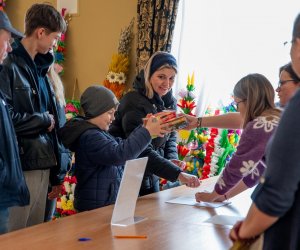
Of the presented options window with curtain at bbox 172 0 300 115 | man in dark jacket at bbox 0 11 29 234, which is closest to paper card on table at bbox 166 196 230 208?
man in dark jacket at bbox 0 11 29 234

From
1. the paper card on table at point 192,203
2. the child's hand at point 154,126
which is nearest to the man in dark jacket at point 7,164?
the child's hand at point 154,126

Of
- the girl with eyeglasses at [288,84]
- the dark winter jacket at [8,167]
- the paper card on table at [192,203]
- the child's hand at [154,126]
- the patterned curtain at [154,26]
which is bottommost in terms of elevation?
the paper card on table at [192,203]

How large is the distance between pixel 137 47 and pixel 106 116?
6.35 ft

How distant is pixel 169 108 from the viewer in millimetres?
2791

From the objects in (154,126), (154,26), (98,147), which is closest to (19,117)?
(98,147)

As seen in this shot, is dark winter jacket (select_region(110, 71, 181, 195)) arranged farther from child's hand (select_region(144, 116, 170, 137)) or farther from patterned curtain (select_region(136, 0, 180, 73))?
patterned curtain (select_region(136, 0, 180, 73))

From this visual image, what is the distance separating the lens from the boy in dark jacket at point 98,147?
2143mm

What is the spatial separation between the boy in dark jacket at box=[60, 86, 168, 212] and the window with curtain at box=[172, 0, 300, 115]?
1.78 meters

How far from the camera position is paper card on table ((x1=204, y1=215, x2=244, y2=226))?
1.83 m

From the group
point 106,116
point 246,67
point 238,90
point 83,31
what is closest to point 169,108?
point 106,116

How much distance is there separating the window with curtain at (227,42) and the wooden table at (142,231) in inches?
74.3

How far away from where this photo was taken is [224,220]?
188 cm

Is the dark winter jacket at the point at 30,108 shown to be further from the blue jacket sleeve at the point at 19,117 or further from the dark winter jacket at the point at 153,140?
the dark winter jacket at the point at 153,140

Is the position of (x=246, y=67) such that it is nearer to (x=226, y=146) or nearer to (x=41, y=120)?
(x=226, y=146)
